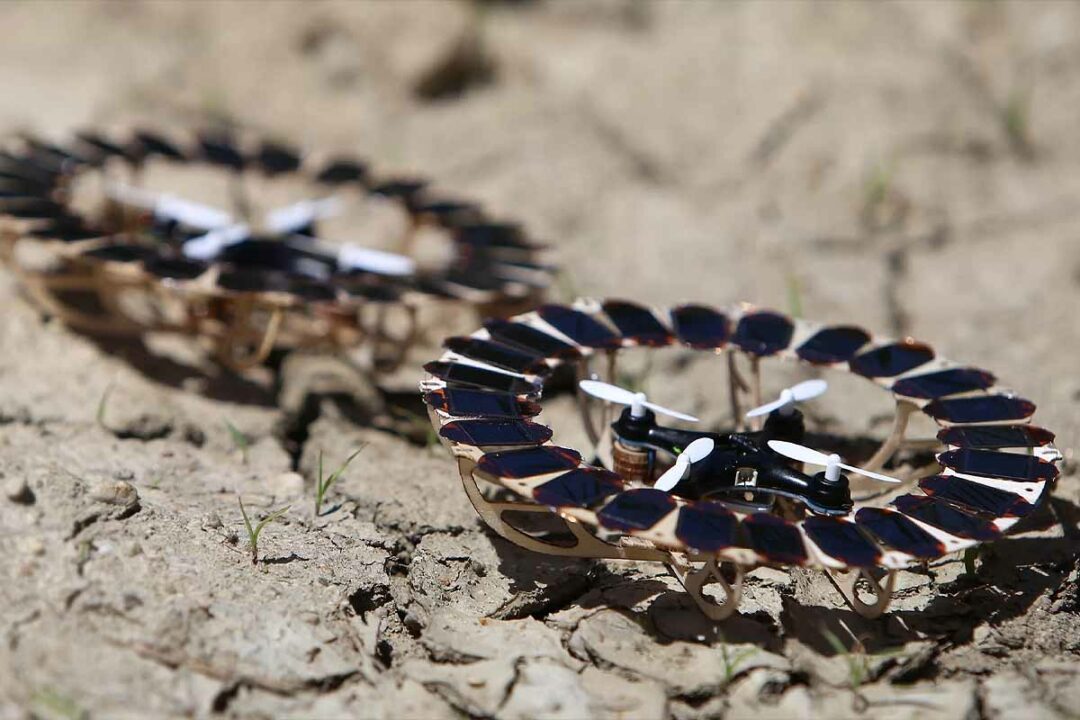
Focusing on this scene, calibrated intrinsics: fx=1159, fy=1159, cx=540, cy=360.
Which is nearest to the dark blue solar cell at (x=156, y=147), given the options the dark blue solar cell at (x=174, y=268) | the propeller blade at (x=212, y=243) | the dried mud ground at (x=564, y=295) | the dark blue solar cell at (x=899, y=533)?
the propeller blade at (x=212, y=243)

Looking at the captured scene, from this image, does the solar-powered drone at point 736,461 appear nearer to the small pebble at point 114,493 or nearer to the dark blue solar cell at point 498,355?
the dark blue solar cell at point 498,355

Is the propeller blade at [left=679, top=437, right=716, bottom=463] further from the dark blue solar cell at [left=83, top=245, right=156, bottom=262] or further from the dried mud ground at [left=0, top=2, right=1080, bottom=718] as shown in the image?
the dark blue solar cell at [left=83, top=245, right=156, bottom=262]

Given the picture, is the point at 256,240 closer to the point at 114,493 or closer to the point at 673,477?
the point at 114,493

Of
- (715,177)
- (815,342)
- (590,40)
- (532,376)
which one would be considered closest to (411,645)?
(532,376)

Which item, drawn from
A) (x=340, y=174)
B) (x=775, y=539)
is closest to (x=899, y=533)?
(x=775, y=539)

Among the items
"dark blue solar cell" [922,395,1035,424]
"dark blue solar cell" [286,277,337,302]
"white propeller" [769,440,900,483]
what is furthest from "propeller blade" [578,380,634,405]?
"dark blue solar cell" [286,277,337,302]

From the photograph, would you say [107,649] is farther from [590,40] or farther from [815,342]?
[590,40]
